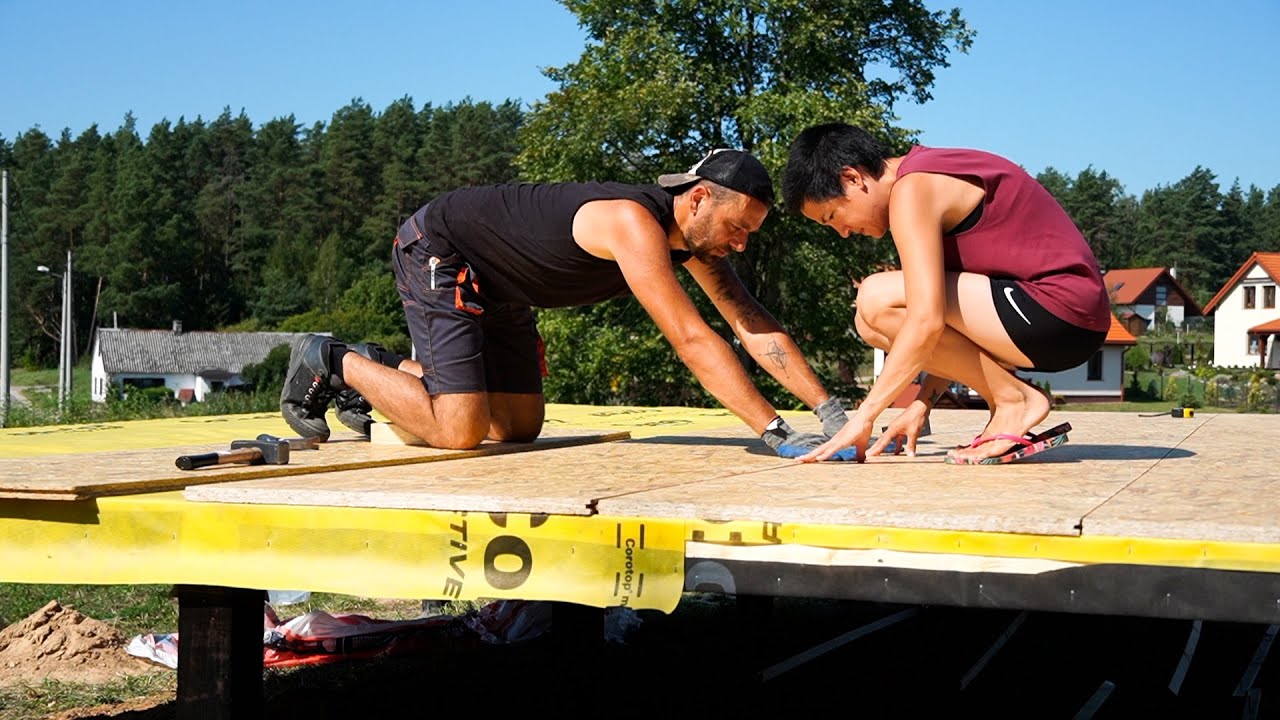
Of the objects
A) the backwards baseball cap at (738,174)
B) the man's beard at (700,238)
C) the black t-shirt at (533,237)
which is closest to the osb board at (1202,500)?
the backwards baseball cap at (738,174)

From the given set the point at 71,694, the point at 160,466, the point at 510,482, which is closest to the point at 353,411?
the point at 160,466

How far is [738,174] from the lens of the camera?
148 inches

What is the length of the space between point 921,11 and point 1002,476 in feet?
80.3

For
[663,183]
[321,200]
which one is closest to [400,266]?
Answer: [663,183]

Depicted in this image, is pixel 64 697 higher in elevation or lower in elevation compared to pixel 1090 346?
lower

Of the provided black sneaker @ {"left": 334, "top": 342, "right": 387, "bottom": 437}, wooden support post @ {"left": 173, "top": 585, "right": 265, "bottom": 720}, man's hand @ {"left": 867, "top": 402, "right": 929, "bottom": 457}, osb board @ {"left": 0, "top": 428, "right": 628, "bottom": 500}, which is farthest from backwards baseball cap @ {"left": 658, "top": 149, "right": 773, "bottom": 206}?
wooden support post @ {"left": 173, "top": 585, "right": 265, "bottom": 720}

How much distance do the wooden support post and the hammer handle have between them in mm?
481

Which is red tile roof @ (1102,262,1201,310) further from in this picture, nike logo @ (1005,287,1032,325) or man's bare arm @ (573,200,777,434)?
man's bare arm @ (573,200,777,434)

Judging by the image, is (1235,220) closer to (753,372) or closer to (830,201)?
(753,372)

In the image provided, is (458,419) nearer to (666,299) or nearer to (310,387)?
(310,387)

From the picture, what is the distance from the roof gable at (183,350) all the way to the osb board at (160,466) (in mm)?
61947

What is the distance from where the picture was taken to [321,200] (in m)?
76.9

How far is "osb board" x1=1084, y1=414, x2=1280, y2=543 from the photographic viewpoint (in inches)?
87.7

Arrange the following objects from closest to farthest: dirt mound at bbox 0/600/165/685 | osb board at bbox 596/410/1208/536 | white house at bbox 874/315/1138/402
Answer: osb board at bbox 596/410/1208/536 → dirt mound at bbox 0/600/165/685 → white house at bbox 874/315/1138/402
